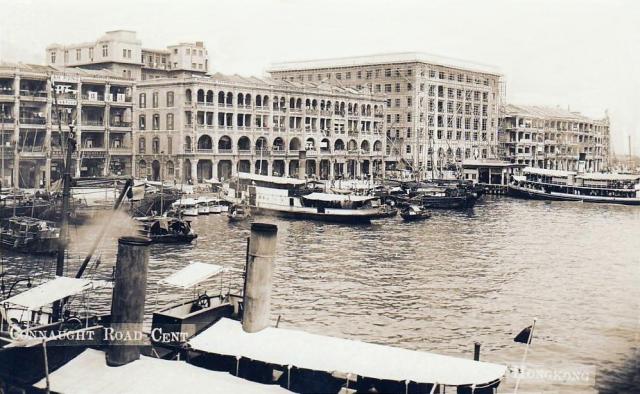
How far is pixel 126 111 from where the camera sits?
1843 inches

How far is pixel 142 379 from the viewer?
10305 millimetres

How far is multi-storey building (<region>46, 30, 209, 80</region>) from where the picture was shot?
141 feet

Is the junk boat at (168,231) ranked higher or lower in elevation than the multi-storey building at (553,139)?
lower

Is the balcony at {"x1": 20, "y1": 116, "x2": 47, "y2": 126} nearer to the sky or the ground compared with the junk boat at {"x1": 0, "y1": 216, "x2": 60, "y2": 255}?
nearer to the sky

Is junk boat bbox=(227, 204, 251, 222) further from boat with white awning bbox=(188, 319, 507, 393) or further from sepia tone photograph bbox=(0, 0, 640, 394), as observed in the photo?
boat with white awning bbox=(188, 319, 507, 393)

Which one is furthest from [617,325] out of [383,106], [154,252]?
[383,106]

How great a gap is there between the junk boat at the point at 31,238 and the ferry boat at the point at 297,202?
52.2ft

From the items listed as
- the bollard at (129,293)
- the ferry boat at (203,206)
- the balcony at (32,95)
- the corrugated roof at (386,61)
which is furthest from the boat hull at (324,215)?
the corrugated roof at (386,61)

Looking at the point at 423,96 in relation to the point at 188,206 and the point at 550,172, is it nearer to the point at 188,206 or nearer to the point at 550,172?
the point at 550,172

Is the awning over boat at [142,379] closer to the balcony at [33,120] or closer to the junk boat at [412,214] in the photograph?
the balcony at [33,120]

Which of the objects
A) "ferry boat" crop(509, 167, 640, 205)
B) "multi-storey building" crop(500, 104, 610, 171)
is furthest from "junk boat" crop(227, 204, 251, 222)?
"multi-storey building" crop(500, 104, 610, 171)

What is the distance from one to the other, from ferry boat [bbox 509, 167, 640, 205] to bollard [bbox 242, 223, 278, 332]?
47.1 metres

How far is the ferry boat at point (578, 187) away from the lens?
5762 cm

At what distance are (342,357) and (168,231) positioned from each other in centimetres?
2260
